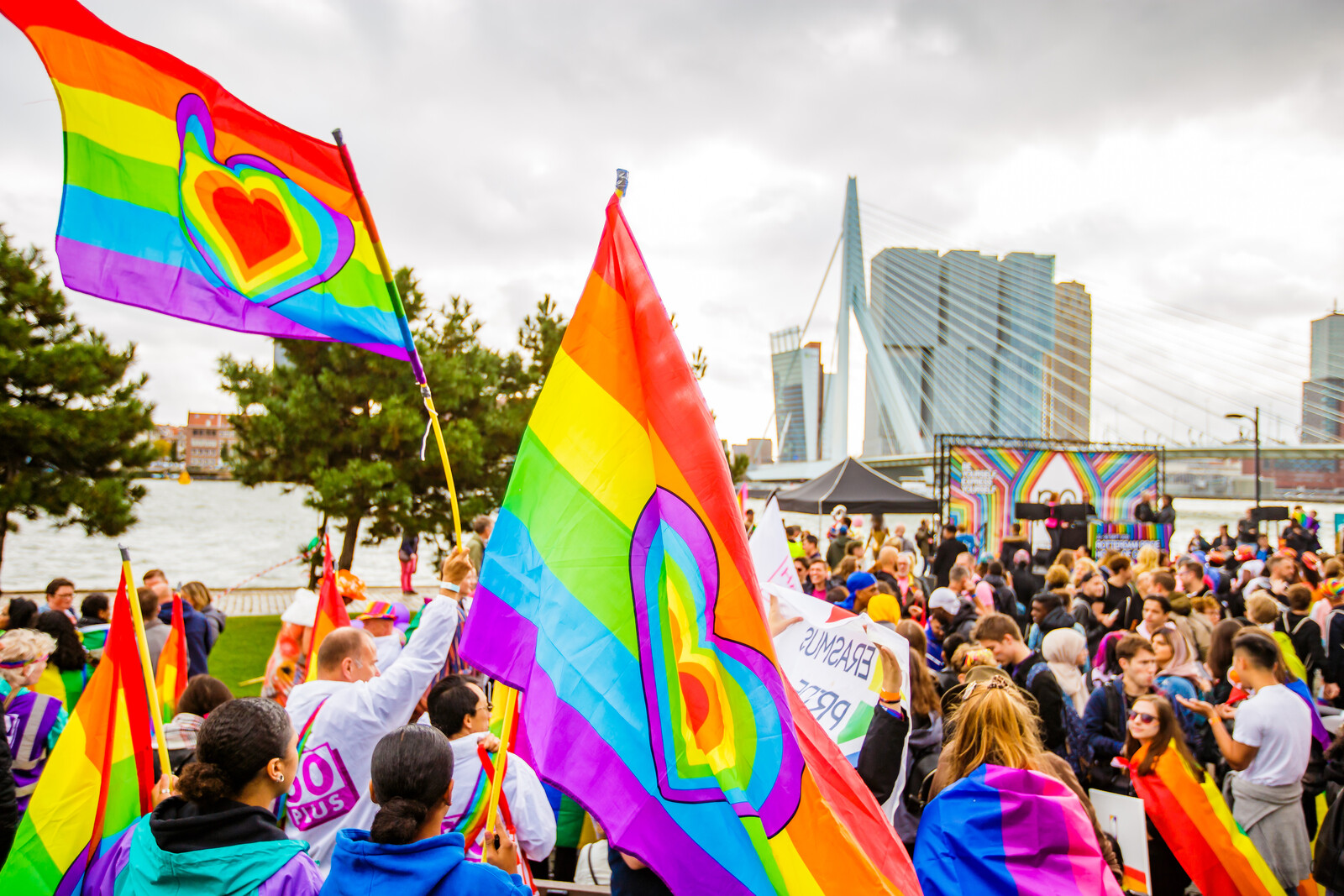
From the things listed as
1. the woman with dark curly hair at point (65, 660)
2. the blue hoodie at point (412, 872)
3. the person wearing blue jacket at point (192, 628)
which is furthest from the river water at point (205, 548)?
the blue hoodie at point (412, 872)

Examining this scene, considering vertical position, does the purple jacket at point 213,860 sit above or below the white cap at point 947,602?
above

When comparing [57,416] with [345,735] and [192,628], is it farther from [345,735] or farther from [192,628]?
[345,735]

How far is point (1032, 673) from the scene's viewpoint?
436cm

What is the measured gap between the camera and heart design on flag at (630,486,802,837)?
2.12 meters

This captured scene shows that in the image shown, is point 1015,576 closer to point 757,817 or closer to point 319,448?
point 757,817

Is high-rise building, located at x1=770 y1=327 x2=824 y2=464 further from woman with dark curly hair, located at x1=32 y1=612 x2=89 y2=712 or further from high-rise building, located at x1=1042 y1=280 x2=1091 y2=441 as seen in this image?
woman with dark curly hair, located at x1=32 y1=612 x2=89 y2=712

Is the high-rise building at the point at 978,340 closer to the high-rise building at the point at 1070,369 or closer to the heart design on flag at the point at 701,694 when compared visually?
the high-rise building at the point at 1070,369

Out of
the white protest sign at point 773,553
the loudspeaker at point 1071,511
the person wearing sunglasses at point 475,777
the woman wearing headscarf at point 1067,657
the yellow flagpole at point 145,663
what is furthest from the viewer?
the loudspeaker at point 1071,511

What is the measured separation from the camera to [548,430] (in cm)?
250

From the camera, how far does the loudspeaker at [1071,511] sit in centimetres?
1852

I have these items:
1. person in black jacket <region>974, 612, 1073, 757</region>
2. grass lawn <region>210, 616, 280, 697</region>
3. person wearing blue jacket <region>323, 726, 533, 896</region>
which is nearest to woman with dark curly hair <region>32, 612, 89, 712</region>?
grass lawn <region>210, 616, 280, 697</region>

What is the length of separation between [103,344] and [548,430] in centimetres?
1665

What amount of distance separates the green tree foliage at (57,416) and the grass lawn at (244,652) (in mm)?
3426

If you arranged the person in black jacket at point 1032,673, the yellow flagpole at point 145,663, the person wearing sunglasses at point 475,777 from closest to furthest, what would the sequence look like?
the yellow flagpole at point 145,663 < the person wearing sunglasses at point 475,777 < the person in black jacket at point 1032,673
